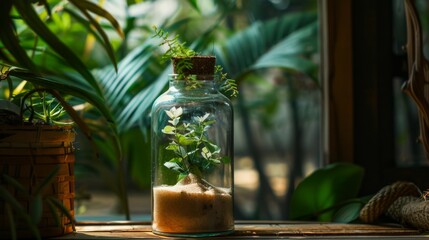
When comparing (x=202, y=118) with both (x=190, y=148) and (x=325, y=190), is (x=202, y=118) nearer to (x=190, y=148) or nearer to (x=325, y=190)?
(x=190, y=148)

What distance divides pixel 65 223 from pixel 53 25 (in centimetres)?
79

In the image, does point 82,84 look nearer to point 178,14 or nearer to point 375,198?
point 178,14

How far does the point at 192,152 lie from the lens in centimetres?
115

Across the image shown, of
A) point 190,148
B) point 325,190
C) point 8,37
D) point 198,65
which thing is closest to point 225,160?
point 190,148

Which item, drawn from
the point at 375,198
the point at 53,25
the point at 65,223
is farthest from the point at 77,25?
the point at 375,198

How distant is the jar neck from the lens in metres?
1.17

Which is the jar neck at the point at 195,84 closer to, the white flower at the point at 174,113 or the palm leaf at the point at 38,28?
the white flower at the point at 174,113

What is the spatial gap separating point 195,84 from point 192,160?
0.13 m

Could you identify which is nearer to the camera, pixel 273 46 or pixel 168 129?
pixel 168 129

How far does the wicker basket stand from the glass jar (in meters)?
0.17

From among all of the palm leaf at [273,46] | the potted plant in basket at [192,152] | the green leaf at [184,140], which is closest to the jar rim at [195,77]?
the potted plant in basket at [192,152]

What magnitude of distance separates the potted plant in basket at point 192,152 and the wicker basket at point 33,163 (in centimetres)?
17

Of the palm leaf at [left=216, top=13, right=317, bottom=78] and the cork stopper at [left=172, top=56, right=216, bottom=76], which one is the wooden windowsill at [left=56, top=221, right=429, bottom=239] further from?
the palm leaf at [left=216, top=13, right=317, bottom=78]

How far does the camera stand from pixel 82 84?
148cm
